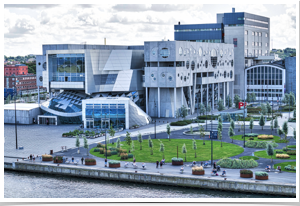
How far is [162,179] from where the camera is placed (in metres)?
56.7

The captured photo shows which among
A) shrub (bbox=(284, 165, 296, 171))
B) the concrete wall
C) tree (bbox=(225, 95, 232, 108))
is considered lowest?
the concrete wall

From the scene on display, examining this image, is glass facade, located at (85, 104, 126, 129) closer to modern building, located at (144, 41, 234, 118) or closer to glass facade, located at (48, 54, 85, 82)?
glass facade, located at (48, 54, 85, 82)

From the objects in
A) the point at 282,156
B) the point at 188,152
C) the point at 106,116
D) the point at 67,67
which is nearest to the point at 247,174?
the point at 282,156

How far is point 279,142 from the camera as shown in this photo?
76812mm

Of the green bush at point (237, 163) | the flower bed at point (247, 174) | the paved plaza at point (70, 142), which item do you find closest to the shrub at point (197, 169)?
the paved plaza at point (70, 142)

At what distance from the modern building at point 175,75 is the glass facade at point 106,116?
56.6 feet

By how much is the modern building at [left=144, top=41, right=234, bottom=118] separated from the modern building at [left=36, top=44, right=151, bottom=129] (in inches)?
180

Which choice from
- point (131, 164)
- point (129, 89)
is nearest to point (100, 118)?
point (129, 89)

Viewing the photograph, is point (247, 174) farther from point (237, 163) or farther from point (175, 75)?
point (175, 75)

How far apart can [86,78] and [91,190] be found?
54142 mm

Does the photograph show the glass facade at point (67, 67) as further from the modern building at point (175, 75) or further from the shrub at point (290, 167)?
the shrub at point (290, 167)

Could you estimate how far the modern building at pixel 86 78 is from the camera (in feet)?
347

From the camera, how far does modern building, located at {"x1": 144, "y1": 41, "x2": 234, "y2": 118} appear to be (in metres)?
108

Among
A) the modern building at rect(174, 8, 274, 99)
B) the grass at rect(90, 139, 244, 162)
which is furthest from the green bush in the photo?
the modern building at rect(174, 8, 274, 99)
